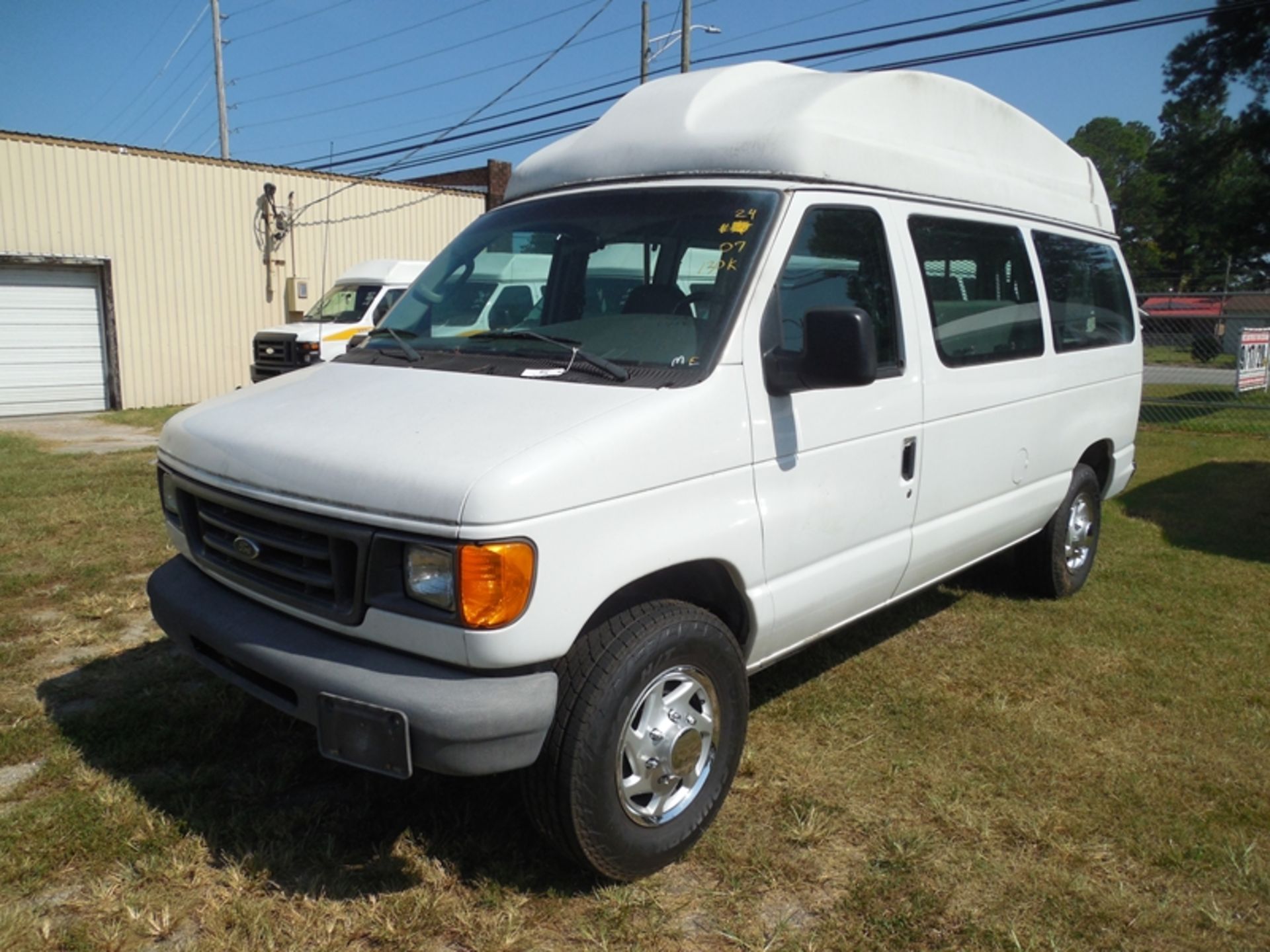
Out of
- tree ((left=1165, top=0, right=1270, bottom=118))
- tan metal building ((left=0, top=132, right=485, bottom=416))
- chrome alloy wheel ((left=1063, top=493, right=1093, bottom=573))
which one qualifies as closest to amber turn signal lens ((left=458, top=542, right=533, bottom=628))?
chrome alloy wheel ((left=1063, top=493, right=1093, bottom=573))

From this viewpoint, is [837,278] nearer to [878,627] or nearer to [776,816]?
[776,816]

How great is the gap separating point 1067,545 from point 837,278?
2892 mm

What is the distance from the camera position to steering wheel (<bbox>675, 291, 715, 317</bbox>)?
3.34m

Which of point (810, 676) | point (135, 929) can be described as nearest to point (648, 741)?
point (135, 929)

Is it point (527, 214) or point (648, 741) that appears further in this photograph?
point (527, 214)

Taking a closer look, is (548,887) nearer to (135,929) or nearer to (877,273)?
(135,929)

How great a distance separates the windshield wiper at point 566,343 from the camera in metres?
3.13

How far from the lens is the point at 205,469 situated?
322cm

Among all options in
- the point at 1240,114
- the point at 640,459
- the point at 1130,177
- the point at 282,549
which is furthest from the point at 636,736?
the point at 1130,177

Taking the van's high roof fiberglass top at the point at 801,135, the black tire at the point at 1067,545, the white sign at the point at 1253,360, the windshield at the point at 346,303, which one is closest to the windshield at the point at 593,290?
the van's high roof fiberglass top at the point at 801,135

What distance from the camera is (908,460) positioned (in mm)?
3979

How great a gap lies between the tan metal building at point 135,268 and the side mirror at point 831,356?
1296 centimetres

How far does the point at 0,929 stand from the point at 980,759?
3.27m

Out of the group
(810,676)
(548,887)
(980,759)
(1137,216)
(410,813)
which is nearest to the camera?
(548,887)
